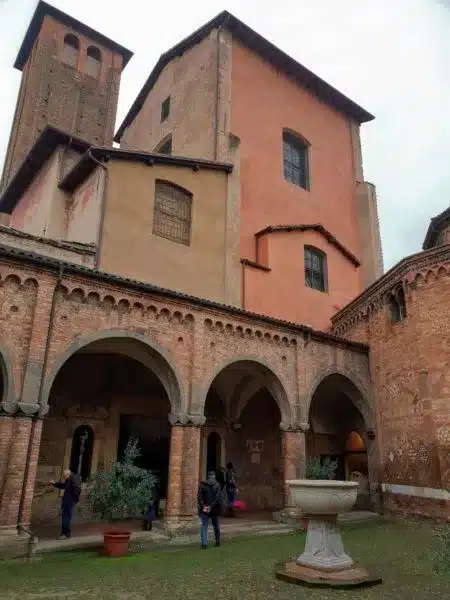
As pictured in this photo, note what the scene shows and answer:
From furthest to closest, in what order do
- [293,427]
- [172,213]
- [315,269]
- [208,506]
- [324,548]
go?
[315,269], [172,213], [293,427], [208,506], [324,548]

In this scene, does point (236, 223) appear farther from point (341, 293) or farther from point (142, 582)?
point (142, 582)

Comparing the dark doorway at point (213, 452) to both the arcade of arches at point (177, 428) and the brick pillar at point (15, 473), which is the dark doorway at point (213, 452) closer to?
the arcade of arches at point (177, 428)

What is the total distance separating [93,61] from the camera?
3028cm

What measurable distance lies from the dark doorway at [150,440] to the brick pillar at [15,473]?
545 cm

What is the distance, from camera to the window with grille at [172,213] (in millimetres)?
15922

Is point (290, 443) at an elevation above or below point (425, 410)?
below

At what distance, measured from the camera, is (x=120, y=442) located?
14.0 meters

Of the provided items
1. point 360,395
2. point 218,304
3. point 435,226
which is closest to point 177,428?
point 218,304

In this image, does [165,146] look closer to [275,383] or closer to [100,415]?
[100,415]

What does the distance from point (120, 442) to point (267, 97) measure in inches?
653

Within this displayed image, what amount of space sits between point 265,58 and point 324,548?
21689mm

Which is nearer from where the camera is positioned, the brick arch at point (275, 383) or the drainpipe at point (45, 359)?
the drainpipe at point (45, 359)

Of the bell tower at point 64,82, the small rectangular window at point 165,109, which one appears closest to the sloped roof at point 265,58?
the small rectangular window at point 165,109

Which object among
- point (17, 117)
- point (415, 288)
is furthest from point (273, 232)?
point (17, 117)
